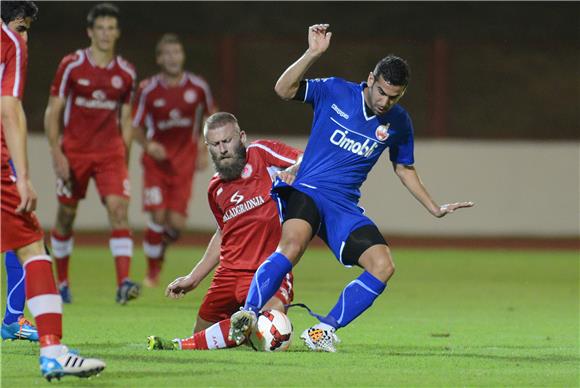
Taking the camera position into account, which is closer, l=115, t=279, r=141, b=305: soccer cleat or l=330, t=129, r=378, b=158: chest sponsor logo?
l=330, t=129, r=378, b=158: chest sponsor logo

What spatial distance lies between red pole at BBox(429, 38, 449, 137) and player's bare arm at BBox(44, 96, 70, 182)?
410 inches

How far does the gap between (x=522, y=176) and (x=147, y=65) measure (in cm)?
769

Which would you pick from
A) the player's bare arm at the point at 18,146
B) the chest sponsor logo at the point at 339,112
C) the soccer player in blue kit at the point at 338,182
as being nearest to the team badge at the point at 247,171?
the soccer player in blue kit at the point at 338,182

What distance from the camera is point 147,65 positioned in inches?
934

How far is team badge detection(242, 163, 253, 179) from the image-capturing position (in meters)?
8.05

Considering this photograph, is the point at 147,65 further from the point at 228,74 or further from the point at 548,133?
the point at 548,133

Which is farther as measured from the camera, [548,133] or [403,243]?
Result: [548,133]

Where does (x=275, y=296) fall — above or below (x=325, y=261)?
Answer: above

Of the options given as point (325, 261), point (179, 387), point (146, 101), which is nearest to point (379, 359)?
point (179, 387)

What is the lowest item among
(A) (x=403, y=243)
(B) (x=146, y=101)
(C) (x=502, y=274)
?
(A) (x=403, y=243)

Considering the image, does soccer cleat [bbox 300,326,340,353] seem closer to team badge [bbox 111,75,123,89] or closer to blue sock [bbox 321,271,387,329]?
blue sock [bbox 321,271,387,329]

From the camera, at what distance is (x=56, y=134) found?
10781 mm

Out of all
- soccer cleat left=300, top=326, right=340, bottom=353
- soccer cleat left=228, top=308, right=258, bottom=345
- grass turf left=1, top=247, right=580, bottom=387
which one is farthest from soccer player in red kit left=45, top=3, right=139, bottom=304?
soccer cleat left=228, top=308, right=258, bottom=345

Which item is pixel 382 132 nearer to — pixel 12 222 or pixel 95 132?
pixel 12 222
